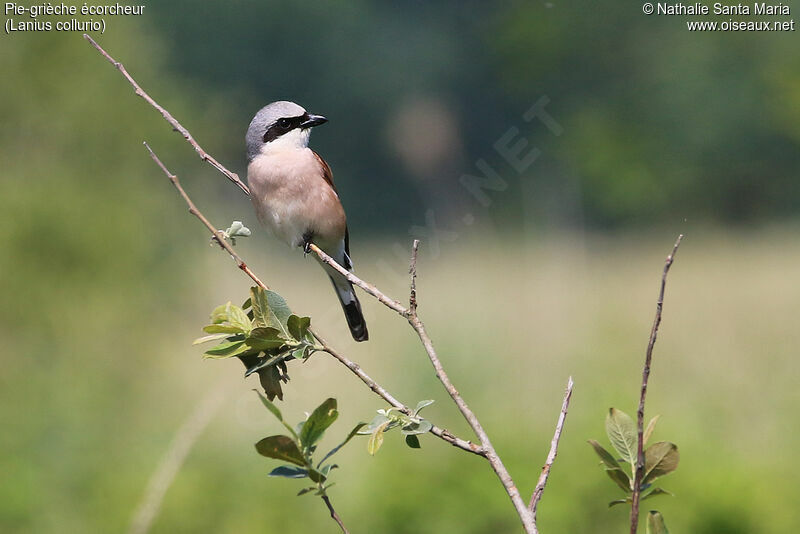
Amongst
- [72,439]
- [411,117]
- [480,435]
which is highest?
[411,117]

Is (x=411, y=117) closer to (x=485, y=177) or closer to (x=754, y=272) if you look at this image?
(x=485, y=177)

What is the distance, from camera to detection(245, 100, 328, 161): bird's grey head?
2.91 meters

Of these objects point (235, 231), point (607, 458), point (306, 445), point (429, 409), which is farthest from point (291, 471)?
point (429, 409)

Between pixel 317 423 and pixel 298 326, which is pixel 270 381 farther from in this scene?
pixel 317 423

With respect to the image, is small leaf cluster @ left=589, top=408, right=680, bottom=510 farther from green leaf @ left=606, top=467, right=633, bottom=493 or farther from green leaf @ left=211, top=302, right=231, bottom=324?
green leaf @ left=211, top=302, right=231, bottom=324

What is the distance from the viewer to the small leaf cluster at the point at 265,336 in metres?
1.22

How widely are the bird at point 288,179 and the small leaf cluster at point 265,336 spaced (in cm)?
161

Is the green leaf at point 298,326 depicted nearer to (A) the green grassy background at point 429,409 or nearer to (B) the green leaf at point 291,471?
(B) the green leaf at point 291,471

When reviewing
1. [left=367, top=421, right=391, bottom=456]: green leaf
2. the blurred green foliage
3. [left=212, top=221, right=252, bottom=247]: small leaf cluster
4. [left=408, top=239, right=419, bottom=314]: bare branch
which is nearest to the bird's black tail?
the blurred green foliage

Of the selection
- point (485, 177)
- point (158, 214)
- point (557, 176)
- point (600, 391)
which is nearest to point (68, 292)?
point (158, 214)

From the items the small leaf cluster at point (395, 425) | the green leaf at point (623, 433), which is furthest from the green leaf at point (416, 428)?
the green leaf at point (623, 433)

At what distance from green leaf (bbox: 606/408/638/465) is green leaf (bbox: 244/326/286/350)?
0.45m

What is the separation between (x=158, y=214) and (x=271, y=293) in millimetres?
Answer: 5330

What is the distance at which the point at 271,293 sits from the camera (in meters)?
1.25
